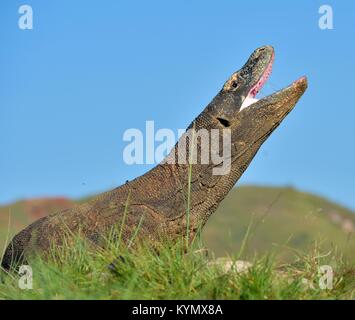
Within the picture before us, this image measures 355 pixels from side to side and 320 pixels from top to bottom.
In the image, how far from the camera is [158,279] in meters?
8.07

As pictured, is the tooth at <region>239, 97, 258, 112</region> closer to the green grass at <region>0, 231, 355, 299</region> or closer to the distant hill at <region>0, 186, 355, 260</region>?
the green grass at <region>0, 231, 355, 299</region>

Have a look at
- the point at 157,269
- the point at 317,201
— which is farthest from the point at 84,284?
the point at 317,201

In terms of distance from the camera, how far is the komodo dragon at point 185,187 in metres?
10.8

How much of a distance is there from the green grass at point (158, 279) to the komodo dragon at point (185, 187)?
70.3 inches

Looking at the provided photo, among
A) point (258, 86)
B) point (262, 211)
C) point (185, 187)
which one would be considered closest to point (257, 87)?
point (258, 86)

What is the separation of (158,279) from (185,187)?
2976 millimetres

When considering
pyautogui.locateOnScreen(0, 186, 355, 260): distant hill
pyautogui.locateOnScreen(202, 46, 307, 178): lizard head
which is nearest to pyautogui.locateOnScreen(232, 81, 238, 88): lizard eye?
pyautogui.locateOnScreen(202, 46, 307, 178): lizard head

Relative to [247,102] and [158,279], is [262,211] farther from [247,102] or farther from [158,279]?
[158,279]

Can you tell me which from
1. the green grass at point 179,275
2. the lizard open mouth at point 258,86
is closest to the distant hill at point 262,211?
the lizard open mouth at point 258,86

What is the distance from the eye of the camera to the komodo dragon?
10.8m

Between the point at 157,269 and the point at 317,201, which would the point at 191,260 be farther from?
the point at 317,201

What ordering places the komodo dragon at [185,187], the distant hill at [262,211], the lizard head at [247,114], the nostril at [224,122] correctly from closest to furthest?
the komodo dragon at [185,187] → the lizard head at [247,114] → the nostril at [224,122] → the distant hill at [262,211]

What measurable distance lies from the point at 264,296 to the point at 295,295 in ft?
1.05

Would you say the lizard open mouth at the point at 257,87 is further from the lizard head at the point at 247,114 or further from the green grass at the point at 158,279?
the green grass at the point at 158,279
